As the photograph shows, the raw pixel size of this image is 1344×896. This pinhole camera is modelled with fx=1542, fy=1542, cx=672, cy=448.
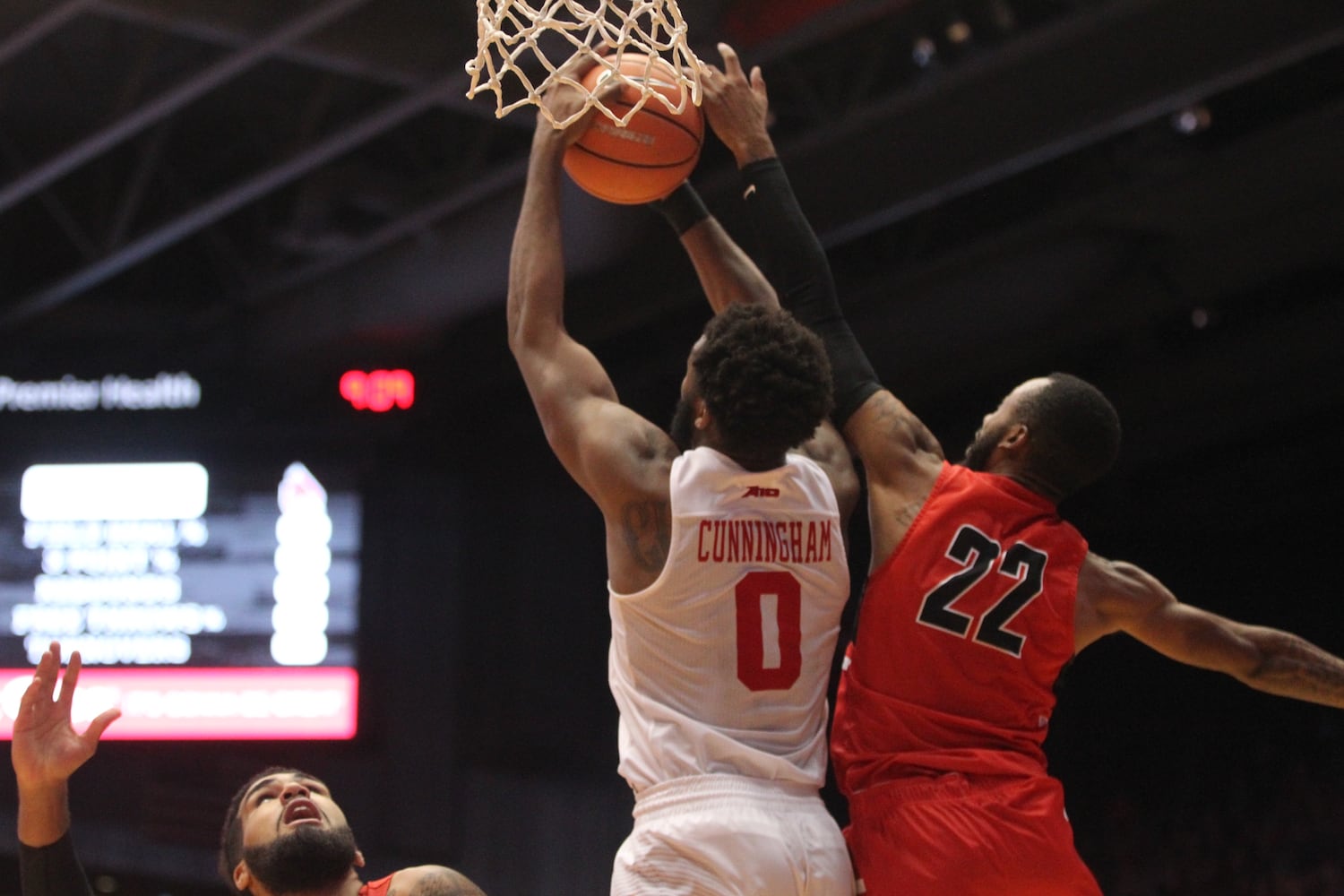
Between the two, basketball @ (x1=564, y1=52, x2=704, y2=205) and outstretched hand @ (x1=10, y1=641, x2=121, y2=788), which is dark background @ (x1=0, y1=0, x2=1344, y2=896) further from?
outstretched hand @ (x1=10, y1=641, x2=121, y2=788)

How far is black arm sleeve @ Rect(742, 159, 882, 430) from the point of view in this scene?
9.91 feet

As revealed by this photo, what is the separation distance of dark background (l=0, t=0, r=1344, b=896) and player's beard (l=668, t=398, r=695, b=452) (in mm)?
4017

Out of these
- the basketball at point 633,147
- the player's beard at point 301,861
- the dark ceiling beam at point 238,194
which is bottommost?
the player's beard at point 301,861

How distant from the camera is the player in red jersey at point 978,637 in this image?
2.73 m

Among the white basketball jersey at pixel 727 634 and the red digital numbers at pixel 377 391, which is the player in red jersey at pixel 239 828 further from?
the red digital numbers at pixel 377 391

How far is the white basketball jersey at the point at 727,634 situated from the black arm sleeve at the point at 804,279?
1.21 ft

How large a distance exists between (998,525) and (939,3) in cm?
511

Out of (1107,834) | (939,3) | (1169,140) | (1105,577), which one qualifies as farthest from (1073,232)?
(1105,577)

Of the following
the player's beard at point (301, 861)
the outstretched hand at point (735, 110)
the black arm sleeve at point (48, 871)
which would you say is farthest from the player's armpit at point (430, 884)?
the outstretched hand at point (735, 110)

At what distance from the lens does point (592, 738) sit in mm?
9055

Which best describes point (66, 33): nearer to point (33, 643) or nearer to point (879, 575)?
point (33, 643)

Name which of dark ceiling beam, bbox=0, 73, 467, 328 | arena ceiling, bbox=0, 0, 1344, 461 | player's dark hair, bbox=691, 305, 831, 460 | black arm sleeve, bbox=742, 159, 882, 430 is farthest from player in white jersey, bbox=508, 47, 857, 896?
dark ceiling beam, bbox=0, 73, 467, 328

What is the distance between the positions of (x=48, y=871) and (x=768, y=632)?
4.21 feet

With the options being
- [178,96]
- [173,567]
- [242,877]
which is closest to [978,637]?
[242,877]
